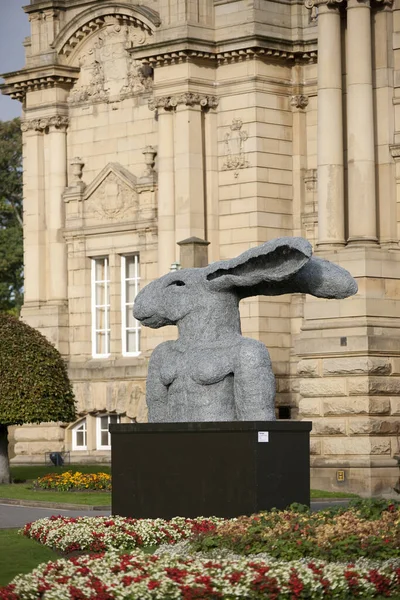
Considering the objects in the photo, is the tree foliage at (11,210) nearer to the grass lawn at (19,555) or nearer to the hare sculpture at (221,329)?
the grass lawn at (19,555)

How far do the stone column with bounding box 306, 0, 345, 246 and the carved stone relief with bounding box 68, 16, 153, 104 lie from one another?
6.15 metres

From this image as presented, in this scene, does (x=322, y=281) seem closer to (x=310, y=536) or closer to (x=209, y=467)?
(x=209, y=467)

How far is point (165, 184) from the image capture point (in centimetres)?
3847

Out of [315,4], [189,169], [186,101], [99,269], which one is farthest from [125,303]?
[315,4]

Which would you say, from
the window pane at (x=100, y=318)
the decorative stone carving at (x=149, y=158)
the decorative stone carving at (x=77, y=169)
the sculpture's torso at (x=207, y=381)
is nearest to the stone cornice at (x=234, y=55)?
the decorative stone carving at (x=149, y=158)

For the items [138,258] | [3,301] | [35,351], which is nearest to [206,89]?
[138,258]

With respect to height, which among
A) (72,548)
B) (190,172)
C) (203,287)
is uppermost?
(190,172)

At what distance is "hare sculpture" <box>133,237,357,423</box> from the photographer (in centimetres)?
1959

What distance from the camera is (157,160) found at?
3931cm

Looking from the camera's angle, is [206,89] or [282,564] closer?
[282,564]

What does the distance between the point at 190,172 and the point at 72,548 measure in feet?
61.7

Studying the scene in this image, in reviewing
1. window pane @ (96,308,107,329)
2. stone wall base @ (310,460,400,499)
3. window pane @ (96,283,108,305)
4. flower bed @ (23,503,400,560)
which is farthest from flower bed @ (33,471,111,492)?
flower bed @ (23,503,400,560)

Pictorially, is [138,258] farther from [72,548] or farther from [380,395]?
[72,548]

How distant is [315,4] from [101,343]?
10.6 metres
